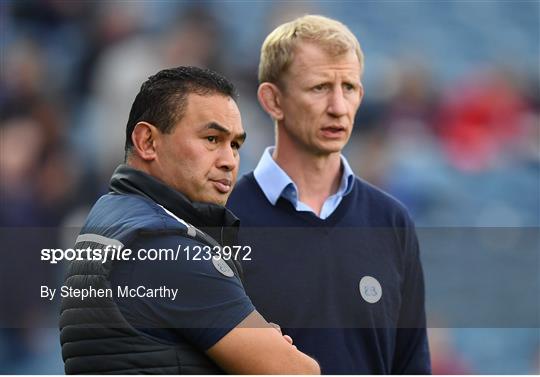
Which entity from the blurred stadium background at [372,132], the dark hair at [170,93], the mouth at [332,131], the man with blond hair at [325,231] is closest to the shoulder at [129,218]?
the dark hair at [170,93]

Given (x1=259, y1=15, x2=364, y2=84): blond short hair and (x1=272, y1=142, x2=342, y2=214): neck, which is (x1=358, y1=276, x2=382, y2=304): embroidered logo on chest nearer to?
(x1=272, y1=142, x2=342, y2=214): neck

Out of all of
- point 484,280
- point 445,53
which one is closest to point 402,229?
point 484,280

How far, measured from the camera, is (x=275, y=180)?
2457mm

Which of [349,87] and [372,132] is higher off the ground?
[372,132]

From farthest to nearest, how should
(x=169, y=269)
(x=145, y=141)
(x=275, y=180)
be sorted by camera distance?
1. (x=275, y=180)
2. (x=145, y=141)
3. (x=169, y=269)

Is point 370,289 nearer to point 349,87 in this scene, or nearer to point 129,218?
point 349,87

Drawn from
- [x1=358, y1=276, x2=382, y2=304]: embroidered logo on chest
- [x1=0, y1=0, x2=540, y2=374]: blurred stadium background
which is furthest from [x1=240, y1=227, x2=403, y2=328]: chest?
[x1=0, y1=0, x2=540, y2=374]: blurred stadium background

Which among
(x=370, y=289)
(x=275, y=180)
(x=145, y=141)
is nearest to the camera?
(x=145, y=141)

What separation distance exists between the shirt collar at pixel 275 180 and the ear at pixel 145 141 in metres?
0.57

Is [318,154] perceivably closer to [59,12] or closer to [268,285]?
[268,285]

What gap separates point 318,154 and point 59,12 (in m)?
2.92

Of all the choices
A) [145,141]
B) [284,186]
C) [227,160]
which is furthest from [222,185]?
[284,186]

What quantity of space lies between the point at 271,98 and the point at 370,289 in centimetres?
55

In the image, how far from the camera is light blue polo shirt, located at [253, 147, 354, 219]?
96.0 inches
